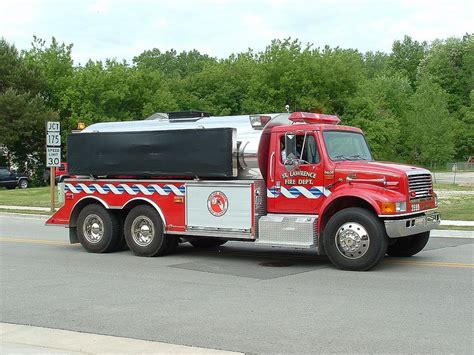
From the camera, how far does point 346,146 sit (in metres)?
12.3

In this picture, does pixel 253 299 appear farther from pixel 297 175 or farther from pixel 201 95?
pixel 201 95

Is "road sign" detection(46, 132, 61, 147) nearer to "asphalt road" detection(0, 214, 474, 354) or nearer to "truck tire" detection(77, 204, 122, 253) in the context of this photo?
"truck tire" detection(77, 204, 122, 253)

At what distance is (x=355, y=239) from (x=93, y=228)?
20.0 feet

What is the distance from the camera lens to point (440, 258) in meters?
12.6

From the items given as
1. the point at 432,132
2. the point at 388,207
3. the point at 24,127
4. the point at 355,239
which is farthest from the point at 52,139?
the point at 432,132

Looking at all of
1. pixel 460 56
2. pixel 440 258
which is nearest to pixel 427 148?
pixel 440 258

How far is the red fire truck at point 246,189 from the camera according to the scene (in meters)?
11.1

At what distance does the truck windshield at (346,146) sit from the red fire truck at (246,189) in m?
0.03

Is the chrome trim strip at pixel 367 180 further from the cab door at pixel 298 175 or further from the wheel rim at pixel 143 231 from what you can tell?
the wheel rim at pixel 143 231

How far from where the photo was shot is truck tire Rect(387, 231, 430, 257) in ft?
41.1

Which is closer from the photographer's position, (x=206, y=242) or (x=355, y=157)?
(x=355, y=157)

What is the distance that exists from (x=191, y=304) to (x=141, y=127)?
6.25m

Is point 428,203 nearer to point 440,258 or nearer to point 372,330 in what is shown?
point 440,258

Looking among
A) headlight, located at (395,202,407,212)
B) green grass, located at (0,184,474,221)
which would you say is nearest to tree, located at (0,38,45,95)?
green grass, located at (0,184,474,221)
